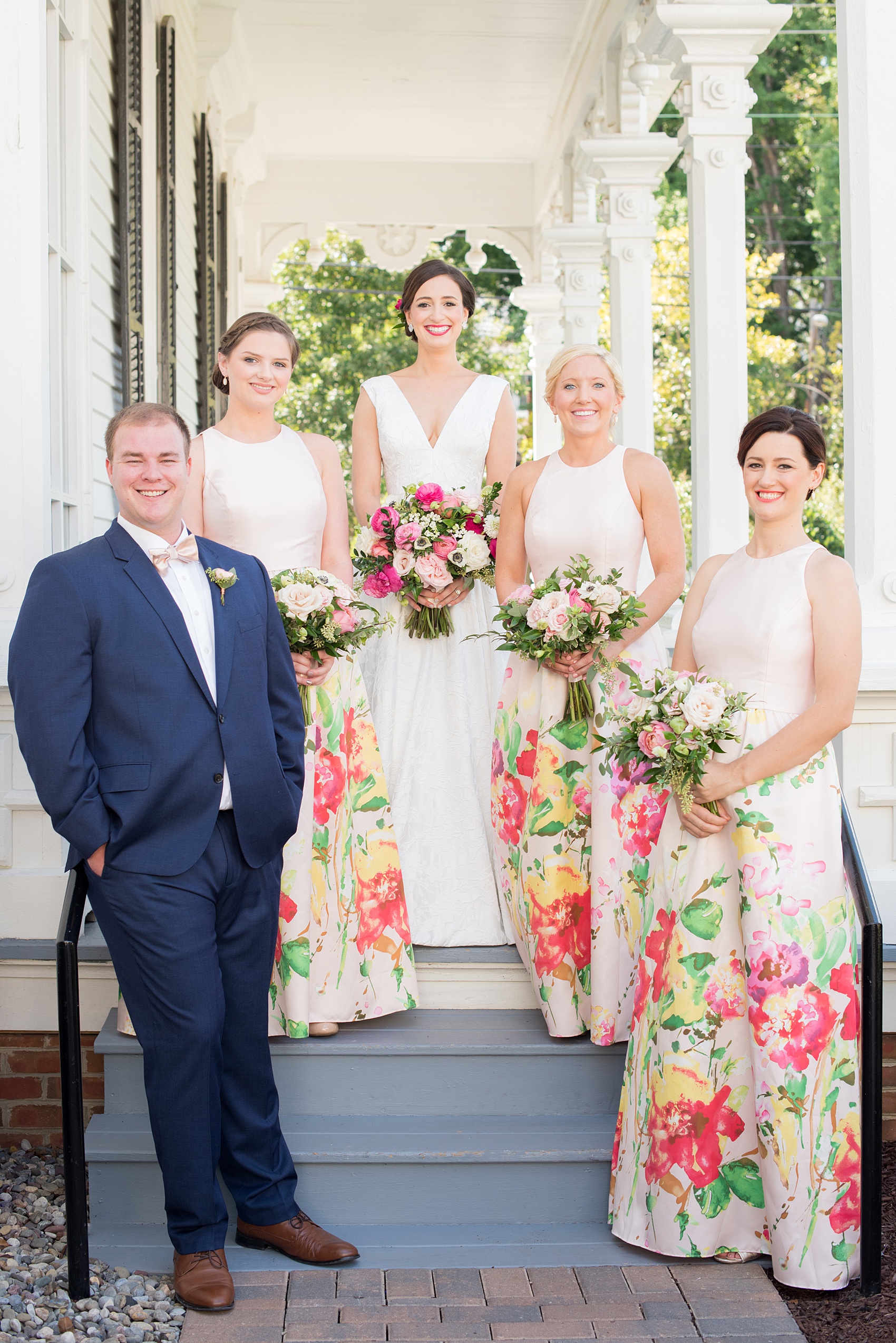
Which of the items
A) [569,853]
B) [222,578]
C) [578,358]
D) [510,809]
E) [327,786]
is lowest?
[569,853]

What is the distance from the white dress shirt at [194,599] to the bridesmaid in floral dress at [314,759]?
667mm

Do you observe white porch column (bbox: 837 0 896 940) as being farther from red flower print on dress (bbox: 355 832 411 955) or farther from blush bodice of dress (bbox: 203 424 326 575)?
blush bodice of dress (bbox: 203 424 326 575)

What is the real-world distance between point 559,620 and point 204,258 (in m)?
7.19

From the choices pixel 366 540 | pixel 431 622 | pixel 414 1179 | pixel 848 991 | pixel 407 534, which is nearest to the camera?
pixel 848 991

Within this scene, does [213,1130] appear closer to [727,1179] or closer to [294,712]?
[294,712]

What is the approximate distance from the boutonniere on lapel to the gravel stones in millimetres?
1748

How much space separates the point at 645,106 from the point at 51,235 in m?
5.37

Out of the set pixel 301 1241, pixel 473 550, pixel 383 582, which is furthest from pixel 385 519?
pixel 301 1241

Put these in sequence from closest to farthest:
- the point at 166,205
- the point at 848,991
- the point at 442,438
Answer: the point at 848,991
the point at 442,438
the point at 166,205

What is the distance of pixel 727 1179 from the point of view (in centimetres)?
337

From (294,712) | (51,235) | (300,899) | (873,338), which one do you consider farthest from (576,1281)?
(51,235)

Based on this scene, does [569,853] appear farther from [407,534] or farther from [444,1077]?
[407,534]

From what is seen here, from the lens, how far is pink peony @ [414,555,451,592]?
176 inches

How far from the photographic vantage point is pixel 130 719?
3.10m
